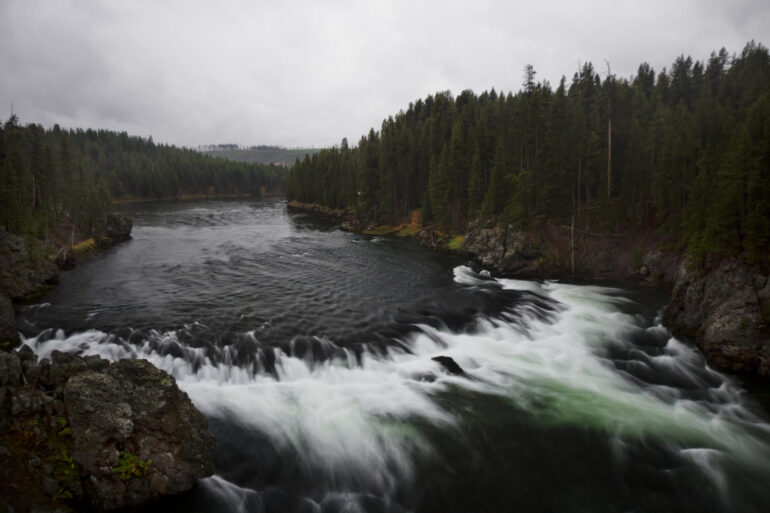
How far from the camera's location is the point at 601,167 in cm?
4647

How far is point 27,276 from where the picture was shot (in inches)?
1145

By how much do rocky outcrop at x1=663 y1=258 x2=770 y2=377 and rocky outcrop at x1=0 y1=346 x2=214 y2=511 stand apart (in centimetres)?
2397

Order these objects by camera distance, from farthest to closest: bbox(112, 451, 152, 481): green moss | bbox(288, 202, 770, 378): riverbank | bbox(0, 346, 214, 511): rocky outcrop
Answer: bbox(288, 202, 770, 378): riverbank < bbox(112, 451, 152, 481): green moss < bbox(0, 346, 214, 511): rocky outcrop

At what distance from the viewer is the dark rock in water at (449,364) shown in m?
18.7

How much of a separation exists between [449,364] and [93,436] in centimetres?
1420

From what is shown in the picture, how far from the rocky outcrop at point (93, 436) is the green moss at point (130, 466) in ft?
0.08

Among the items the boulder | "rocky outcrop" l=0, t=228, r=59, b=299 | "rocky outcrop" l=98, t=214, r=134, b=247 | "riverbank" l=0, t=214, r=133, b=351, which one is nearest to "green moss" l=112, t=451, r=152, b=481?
"riverbank" l=0, t=214, r=133, b=351

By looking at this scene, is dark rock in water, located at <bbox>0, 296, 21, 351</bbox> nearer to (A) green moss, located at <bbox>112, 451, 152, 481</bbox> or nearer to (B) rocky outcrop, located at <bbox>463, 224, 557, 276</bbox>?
(A) green moss, located at <bbox>112, 451, 152, 481</bbox>

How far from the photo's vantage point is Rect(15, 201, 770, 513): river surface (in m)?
11.9

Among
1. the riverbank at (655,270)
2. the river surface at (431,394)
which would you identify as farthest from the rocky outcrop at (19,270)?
the riverbank at (655,270)

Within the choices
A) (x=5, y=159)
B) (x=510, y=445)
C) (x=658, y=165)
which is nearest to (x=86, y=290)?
(x=5, y=159)

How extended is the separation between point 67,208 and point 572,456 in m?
69.6

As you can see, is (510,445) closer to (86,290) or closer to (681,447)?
(681,447)

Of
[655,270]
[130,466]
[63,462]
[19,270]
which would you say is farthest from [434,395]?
[19,270]
